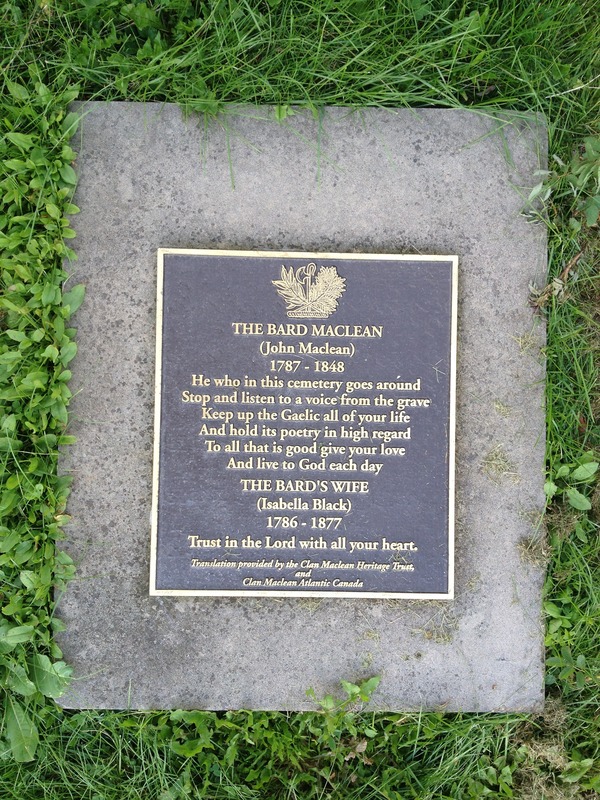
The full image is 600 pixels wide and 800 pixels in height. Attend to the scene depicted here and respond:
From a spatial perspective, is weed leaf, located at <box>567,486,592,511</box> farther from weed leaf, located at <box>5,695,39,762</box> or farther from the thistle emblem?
weed leaf, located at <box>5,695,39,762</box>

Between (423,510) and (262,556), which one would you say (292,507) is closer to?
(262,556)

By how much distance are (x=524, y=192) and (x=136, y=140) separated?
1.71 meters

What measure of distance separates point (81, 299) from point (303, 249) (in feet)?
3.20

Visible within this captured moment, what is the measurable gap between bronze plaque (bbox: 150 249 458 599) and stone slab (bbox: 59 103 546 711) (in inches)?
4.8

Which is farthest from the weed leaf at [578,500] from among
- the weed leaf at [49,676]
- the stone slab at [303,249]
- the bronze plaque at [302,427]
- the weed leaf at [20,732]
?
the weed leaf at [20,732]

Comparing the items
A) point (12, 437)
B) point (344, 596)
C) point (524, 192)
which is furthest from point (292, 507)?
point (524, 192)

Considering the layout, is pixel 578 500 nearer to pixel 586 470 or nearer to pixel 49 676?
pixel 586 470

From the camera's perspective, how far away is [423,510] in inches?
108

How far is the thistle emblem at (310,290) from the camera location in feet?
8.93

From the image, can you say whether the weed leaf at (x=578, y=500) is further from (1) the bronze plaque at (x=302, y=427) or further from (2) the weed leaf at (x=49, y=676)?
(2) the weed leaf at (x=49, y=676)

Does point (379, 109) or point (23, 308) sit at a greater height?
point (379, 109)

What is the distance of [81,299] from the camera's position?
278 centimetres

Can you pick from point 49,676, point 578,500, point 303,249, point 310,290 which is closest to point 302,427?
point 310,290

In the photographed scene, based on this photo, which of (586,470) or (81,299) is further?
(586,470)
